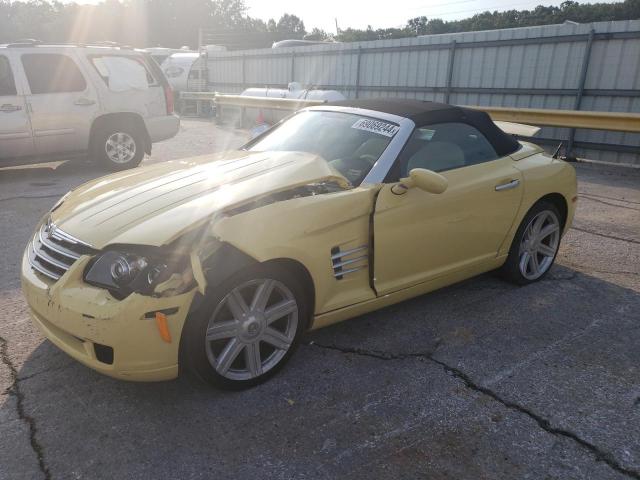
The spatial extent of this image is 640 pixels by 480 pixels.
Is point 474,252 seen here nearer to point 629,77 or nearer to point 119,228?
point 119,228

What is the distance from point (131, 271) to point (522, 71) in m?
11.3

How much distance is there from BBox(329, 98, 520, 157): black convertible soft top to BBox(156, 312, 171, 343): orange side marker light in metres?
2.11

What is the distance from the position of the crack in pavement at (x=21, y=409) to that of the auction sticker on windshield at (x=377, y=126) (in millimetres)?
2576

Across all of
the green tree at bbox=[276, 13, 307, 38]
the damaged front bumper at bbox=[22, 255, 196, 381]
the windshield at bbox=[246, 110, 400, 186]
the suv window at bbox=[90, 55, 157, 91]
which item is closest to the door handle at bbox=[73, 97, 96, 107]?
the suv window at bbox=[90, 55, 157, 91]

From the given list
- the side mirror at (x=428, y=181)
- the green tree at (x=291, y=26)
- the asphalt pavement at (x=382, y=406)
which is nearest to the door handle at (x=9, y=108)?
the asphalt pavement at (x=382, y=406)

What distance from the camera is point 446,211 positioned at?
3.36 metres

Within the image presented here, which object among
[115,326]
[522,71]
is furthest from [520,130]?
[522,71]

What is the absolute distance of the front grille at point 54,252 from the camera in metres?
2.57

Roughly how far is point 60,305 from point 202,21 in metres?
76.6

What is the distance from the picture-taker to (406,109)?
3.67m

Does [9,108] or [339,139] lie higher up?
[339,139]

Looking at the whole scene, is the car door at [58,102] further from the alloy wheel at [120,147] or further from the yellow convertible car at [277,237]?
the yellow convertible car at [277,237]

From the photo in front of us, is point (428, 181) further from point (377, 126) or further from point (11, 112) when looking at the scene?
point (11, 112)

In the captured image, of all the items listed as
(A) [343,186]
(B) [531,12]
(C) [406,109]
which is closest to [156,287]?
(A) [343,186]
